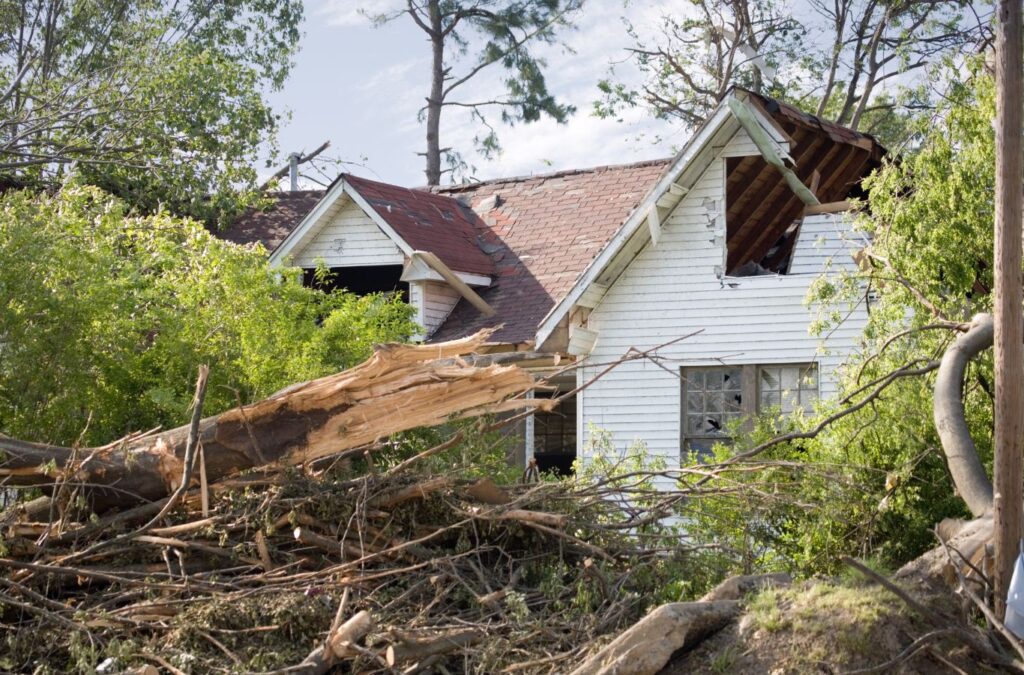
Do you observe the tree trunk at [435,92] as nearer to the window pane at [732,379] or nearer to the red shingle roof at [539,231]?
the red shingle roof at [539,231]


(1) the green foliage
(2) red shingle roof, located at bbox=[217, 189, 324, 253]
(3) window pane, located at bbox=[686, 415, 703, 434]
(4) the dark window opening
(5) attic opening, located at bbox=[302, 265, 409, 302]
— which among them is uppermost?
(2) red shingle roof, located at bbox=[217, 189, 324, 253]

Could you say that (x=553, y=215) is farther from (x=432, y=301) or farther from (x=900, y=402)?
(x=900, y=402)

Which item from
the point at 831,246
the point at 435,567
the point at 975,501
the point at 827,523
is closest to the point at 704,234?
the point at 831,246

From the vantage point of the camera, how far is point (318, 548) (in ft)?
23.7

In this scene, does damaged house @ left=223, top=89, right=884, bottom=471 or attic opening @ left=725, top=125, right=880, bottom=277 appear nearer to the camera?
damaged house @ left=223, top=89, right=884, bottom=471

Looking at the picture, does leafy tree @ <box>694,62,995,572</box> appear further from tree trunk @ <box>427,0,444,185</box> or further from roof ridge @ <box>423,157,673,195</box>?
tree trunk @ <box>427,0,444,185</box>

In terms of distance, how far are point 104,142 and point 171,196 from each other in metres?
2.32

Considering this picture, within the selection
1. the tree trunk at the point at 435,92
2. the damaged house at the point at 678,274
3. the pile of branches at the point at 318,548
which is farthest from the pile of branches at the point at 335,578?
the tree trunk at the point at 435,92

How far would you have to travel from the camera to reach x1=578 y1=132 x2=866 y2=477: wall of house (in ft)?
48.8

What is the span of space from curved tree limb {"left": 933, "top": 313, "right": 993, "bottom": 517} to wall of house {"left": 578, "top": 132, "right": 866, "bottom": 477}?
654cm

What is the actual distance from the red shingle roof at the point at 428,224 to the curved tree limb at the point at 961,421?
932cm

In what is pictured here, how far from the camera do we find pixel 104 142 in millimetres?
16953

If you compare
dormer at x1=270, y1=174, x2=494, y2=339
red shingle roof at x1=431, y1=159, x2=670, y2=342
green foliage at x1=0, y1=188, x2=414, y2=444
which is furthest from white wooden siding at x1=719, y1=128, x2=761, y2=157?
green foliage at x1=0, y1=188, x2=414, y2=444

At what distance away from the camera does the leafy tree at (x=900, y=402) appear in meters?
8.50
